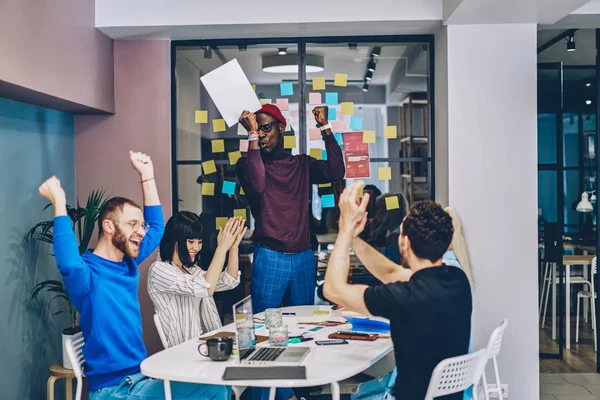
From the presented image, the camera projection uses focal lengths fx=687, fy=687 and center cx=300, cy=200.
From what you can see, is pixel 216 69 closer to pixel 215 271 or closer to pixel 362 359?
pixel 215 271

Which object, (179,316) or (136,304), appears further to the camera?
(179,316)

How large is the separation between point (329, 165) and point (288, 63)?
897 millimetres

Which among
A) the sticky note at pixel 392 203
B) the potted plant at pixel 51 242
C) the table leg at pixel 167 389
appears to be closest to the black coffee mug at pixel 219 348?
the table leg at pixel 167 389

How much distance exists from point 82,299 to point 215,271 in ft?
2.84

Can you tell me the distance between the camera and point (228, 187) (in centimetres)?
496

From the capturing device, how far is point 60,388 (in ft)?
14.4

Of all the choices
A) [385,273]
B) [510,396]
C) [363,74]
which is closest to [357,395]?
[385,273]

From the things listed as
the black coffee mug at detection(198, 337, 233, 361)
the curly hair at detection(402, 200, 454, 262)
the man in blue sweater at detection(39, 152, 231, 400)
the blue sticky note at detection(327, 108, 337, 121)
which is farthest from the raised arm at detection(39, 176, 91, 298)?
the blue sticky note at detection(327, 108, 337, 121)

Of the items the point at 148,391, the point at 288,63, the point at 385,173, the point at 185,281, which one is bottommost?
the point at 148,391

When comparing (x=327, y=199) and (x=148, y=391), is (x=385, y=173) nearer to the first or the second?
(x=327, y=199)

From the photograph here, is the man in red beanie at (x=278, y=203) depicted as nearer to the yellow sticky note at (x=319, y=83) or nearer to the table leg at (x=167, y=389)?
the yellow sticky note at (x=319, y=83)

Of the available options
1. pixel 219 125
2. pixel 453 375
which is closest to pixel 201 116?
pixel 219 125

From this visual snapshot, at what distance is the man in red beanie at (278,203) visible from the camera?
13.9 feet

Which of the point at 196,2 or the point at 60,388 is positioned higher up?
the point at 196,2
